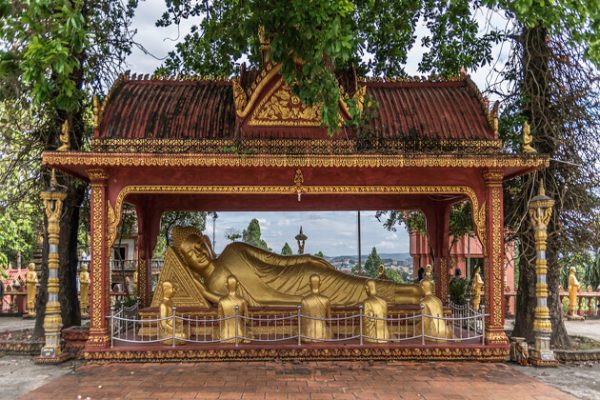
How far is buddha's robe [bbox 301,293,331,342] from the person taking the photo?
26.5ft

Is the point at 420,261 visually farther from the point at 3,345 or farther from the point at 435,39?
the point at 3,345

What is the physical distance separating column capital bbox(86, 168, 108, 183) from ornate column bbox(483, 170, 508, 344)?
6027 mm

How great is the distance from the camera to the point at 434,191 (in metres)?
8.31

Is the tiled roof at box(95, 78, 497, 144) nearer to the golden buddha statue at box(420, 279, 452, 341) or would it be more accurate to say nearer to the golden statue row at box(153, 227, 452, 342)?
the golden statue row at box(153, 227, 452, 342)

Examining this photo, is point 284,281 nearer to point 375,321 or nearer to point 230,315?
point 230,315

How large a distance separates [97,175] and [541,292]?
7163 mm

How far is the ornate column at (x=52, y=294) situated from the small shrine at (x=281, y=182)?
61cm

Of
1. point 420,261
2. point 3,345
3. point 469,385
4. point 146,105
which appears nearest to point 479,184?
point 469,385

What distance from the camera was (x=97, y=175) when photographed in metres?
7.95

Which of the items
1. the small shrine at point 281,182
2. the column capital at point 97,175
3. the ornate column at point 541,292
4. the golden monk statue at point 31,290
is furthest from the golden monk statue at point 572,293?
the golden monk statue at point 31,290

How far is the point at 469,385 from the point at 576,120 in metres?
5.55

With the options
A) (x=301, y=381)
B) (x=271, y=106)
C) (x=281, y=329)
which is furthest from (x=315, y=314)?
(x=271, y=106)

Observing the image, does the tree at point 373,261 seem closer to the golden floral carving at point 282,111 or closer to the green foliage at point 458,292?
the green foliage at point 458,292

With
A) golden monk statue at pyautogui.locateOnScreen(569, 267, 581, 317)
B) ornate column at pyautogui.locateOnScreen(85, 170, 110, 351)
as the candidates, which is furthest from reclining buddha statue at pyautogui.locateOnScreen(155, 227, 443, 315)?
golden monk statue at pyautogui.locateOnScreen(569, 267, 581, 317)
